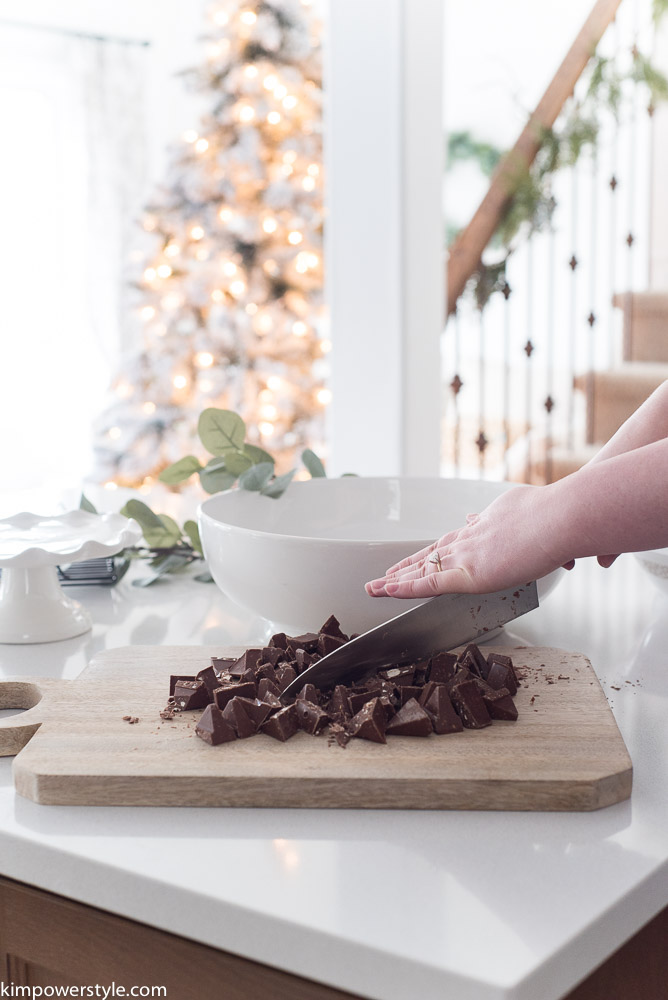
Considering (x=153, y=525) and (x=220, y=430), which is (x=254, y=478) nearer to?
(x=220, y=430)

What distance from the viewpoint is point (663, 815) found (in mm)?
628

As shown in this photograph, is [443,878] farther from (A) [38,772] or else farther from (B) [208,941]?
(A) [38,772]

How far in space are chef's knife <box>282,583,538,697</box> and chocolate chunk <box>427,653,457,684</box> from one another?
1.2 inches

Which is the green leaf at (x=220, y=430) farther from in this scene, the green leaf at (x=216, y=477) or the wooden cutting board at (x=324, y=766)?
the wooden cutting board at (x=324, y=766)

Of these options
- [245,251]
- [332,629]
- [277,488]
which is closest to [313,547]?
[332,629]

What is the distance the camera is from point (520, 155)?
138 inches

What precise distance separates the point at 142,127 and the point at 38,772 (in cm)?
571

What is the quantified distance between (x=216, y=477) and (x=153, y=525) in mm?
140

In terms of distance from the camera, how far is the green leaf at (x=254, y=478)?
111cm

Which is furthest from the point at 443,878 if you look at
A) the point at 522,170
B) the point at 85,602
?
the point at 522,170

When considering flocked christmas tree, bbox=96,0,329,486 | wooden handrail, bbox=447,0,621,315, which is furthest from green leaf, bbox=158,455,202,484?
flocked christmas tree, bbox=96,0,329,486

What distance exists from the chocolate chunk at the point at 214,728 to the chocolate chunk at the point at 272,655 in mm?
97

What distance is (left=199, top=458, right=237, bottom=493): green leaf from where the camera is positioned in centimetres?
115

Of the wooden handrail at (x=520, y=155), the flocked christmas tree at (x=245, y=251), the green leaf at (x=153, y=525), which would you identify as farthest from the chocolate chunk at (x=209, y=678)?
the flocked christmas tree at (x=245, y=251)
